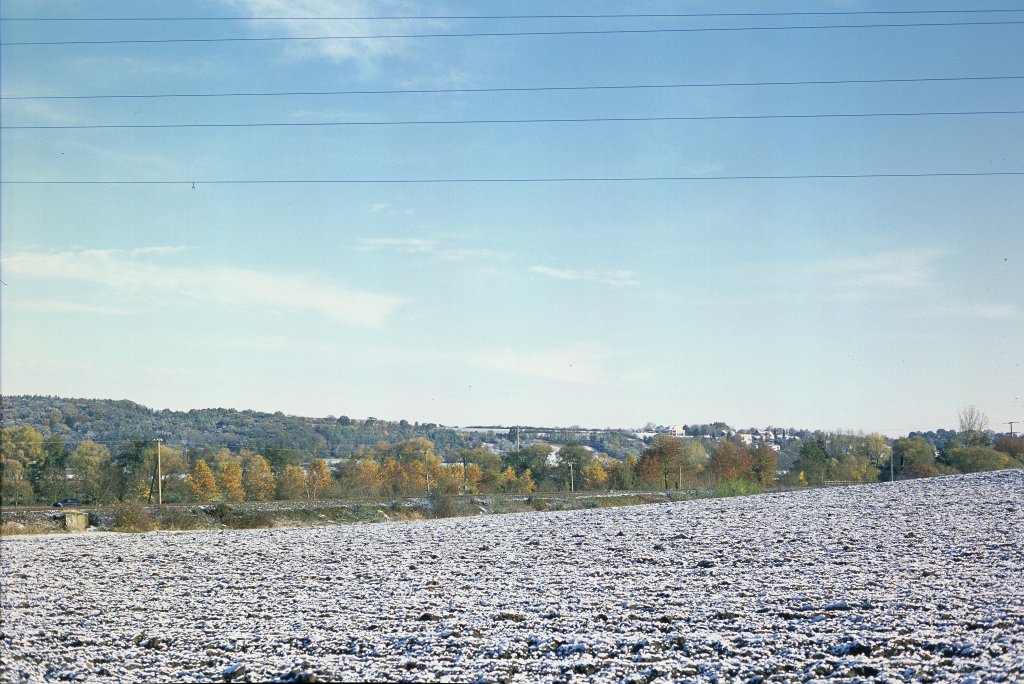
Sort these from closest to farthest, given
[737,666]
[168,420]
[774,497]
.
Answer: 1. [737,666]
2. [774,497]
3. [168,420]

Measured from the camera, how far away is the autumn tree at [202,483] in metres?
45.4

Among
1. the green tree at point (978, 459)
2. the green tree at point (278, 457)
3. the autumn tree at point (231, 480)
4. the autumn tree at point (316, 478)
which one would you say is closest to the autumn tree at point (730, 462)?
the green tree at point (978, 459)

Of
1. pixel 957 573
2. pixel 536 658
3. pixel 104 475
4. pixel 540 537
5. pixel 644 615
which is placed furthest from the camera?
pixel 104 475

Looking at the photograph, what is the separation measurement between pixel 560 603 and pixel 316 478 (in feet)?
133

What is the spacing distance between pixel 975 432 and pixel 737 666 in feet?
123

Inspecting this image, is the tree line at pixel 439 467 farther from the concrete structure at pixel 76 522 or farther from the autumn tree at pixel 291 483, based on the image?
the concrete structure at pixel 76 522

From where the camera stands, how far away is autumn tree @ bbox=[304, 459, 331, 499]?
149ft

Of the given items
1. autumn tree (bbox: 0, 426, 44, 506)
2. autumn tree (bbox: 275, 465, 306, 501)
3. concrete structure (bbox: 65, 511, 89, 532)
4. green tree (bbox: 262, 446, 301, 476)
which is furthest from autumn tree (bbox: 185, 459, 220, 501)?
concrete structure (bbox: 65, 511, 89, 532)

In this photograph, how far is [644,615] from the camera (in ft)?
29.2

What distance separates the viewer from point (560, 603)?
9.90 m

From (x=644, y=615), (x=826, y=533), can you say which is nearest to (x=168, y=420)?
(x=826, y=533)

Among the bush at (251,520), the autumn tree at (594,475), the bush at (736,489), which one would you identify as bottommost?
the autumn tree at (594,475)

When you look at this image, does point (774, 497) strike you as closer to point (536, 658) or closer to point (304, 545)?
point (304, 545)

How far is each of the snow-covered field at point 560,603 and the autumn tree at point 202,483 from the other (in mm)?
27290
